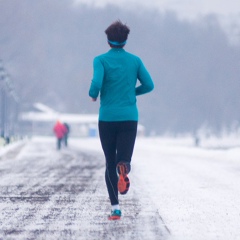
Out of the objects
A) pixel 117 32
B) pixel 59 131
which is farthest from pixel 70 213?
pixel 59 131

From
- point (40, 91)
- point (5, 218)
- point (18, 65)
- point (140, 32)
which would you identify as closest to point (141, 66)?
point (5, 218)

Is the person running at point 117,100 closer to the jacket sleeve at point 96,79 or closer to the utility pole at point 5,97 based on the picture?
the jacket sleeve at point 96,79

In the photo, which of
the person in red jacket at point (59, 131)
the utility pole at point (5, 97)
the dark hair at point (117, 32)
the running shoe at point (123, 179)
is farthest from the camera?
the utility pole at point (5, 97)

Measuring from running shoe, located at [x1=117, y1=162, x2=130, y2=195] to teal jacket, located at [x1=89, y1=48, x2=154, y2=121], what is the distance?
1.42 ft

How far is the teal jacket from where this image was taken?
7.05 m

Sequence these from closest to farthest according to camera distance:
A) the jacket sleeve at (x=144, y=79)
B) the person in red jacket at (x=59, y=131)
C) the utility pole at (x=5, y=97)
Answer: the jacket sleeve at (x=144, y=79) < the person in red jacket at (x=59, y=131) < the utility pole at (x=5, y=97)

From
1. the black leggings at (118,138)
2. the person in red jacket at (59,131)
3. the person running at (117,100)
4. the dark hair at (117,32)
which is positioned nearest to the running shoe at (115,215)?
the person running at (117,100)

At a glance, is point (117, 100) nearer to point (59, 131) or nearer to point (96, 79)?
point (96, 79)

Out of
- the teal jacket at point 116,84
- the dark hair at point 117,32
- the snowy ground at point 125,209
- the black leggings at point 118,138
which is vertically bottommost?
the snowy ground at point 125,209

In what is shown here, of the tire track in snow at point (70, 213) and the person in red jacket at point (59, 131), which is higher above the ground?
the tire track in snow at point (70, 213)

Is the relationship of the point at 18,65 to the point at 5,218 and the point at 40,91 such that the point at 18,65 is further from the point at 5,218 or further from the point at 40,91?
the point at 5,218

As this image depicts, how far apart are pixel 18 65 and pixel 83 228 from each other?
101964mm

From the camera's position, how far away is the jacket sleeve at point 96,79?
6.95 meters

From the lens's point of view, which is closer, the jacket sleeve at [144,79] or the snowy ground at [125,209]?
the snowy ground at [125,209]
